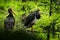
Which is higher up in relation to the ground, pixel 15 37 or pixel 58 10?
pixel 58 10

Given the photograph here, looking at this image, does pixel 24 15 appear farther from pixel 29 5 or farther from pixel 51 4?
pixel 51 4

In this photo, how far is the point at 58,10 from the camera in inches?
159

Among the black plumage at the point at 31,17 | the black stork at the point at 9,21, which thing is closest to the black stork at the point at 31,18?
the black plumage at the point at 31,17

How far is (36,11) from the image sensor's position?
4277mm

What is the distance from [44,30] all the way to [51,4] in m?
0.58

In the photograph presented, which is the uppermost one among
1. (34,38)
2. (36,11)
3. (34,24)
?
(36,11)

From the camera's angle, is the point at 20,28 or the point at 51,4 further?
the point at 20,28

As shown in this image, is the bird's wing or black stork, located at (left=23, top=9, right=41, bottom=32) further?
the bird's wing

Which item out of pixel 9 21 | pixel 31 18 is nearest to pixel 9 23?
pixel 9 21

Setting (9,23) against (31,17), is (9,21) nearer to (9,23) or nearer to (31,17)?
(9,23)

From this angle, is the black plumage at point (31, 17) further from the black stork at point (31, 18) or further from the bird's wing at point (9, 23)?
the bird's wing at point (9, 23)

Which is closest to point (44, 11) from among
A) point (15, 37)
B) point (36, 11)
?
point (36, 11)

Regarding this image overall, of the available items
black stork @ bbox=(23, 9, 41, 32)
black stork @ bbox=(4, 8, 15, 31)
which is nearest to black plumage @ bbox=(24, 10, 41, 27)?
black stork @ bbox=(23, 9, 41, 32)

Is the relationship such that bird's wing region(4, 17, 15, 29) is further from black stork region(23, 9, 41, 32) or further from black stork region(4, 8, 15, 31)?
black stork region(23, 9, 41, 32)
